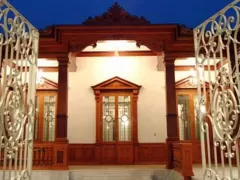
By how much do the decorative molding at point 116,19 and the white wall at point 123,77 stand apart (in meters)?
2.43

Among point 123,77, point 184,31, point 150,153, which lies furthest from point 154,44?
point 150,153

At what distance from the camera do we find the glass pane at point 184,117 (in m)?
9.59

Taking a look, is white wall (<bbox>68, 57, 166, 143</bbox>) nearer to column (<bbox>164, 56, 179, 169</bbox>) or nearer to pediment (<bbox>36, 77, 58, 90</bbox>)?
pediment (<bbox>36, 77, 58, 90</bbox>)

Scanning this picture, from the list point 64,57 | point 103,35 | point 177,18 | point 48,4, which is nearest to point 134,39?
point 103,35

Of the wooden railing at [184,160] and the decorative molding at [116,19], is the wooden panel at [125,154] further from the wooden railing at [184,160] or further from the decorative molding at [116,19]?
the decorative molding at [116,19]

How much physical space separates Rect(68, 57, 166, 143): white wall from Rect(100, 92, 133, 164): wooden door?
0.35 metres

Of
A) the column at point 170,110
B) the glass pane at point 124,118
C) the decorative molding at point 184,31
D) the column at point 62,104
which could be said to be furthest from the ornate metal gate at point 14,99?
the glass pane at point 124,118

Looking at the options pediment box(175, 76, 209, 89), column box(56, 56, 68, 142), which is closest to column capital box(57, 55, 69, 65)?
column box(56, 56, 68, 142)

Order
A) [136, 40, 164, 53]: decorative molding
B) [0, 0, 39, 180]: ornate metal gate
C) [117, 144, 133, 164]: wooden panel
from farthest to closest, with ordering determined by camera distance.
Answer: [117, 144, 133, 164]: wooden panel
[136, 40, 164, 53]: decorative molding
[0, 0, 39, 180]: ornate metal gate

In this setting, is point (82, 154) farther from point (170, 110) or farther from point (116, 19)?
point (116, 19)

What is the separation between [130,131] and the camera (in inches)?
375

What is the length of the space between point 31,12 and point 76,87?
5.96 m

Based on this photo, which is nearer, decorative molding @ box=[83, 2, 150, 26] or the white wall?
decorative molding @ box=[83, 2, 150, 26]

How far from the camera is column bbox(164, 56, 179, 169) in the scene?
718 cm
